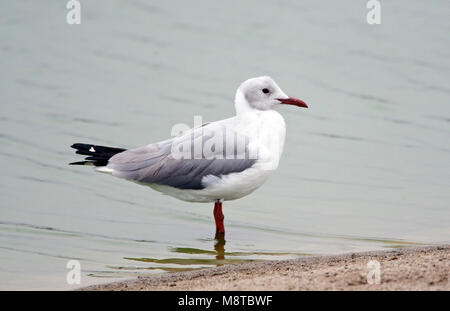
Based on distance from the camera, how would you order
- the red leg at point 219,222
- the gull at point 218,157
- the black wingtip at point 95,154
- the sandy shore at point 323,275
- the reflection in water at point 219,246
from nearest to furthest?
the sandy shore at point 323,275, the reflection in water at point 219,246, the gull at point 218,157, the red leg at point 219,222, the black wingtip at point 95,154

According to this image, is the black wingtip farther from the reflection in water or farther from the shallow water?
the reflection in water

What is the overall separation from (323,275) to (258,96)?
2.56 meters

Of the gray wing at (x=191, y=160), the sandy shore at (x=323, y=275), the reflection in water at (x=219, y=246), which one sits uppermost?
the gray wing at (x=191, y=160)

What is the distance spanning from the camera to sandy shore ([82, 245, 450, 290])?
509cm

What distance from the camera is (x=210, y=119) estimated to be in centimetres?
1034

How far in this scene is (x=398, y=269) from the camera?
541 cm

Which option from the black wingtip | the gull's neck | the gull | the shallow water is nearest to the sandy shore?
the shallow water

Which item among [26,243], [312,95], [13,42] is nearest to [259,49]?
[312,95]

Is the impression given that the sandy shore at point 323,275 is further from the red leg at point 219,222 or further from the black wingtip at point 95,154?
the black wingtip at point 95,154

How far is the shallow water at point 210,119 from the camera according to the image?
24.1ft

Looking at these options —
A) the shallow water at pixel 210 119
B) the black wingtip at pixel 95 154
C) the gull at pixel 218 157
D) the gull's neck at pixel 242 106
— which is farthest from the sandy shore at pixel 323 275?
the black wingtip at pixel 95 154

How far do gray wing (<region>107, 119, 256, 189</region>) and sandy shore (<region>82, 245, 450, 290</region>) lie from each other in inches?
43.4

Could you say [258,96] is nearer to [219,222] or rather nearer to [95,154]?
[219,222]

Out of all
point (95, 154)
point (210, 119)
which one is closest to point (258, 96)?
point (95, 154)
